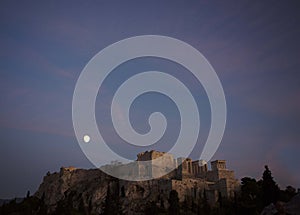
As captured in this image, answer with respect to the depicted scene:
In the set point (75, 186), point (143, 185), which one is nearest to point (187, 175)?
point (143, 185)

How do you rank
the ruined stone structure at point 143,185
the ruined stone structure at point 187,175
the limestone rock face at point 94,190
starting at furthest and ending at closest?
the ruined stone structure at point 187,175, the ruined stone structure at point 143,185, the limestone rock face at point 94,190

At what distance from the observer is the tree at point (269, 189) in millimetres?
41031

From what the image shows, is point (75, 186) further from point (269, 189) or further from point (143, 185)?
point (269, 189)

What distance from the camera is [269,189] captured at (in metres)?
41.9

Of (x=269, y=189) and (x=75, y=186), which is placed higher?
(x=75, y=186)

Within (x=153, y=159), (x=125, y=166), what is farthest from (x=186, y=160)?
(x=125, y=166)

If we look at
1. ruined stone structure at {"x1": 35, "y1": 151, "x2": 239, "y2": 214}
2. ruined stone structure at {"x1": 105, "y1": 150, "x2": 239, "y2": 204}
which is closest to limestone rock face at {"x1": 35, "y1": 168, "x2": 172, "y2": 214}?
ruined stone structure at {"x1": 35, "y1": 151, "x2": 239, "y2": 214}

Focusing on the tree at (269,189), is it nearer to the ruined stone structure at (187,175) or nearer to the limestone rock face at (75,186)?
the ruined stone structure at (187,175)

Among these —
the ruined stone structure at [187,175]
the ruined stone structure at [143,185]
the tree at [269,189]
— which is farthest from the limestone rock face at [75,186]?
the tree at [269,189]

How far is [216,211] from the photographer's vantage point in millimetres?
58406

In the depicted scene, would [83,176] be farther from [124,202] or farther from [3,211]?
[3,211]

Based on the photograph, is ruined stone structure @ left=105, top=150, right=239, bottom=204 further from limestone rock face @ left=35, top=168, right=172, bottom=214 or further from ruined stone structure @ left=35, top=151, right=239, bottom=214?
limestone rock face @ left=35, top=168, right=172, bottom=214

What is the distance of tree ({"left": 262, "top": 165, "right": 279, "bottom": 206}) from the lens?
41.0m

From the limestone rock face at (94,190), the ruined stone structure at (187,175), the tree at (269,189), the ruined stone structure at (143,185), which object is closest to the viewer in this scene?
the tree at (269,189)
